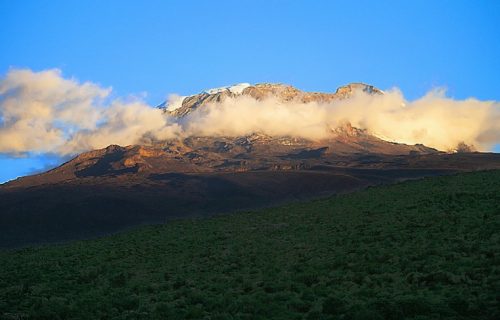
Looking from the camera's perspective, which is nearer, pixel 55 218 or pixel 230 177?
pixel 55 218

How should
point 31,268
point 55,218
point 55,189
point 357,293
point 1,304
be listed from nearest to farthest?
1. point 357,293
2. point 1,304
3. point 31,268
4. point 55,218
5. point 55,189

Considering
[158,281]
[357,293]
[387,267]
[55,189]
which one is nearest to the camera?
[357,293]

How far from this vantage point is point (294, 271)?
24.4 m

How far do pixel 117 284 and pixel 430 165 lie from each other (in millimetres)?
182058

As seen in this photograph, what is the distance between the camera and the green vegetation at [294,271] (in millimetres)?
17922

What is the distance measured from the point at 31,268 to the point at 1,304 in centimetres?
1150

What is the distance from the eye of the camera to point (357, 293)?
62.9ft

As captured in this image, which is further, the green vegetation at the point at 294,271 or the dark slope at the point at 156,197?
the dark slope at the point at 156,197

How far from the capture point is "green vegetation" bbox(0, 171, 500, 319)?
1792 centimetres

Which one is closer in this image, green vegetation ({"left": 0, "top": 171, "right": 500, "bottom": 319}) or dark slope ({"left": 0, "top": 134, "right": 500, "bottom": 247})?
green vegetation ({"left": 0, "top": 171, "right": 500, "bottom": 319})

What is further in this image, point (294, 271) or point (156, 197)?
point (156, 197)

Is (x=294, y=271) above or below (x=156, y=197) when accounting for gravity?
below

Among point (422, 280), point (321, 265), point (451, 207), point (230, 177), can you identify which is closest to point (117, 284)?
point (321, 265)

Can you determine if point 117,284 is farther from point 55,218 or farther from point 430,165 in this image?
→ point 430,165
